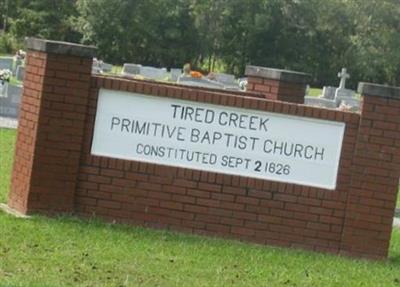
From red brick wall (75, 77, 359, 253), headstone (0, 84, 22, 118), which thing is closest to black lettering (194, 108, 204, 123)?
red brick wall (75, 77, 359, 253)

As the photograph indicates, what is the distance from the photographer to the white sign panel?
830cm

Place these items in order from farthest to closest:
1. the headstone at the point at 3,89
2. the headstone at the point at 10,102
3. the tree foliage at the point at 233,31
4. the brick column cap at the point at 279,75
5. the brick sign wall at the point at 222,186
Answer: the tree foliage at the point at 233,31 < the headstone at the point at 3,89 < the headstone at the point at 10,102 < the brick column cap at the point at 279,75 < the brick sign wall at the point at 222,186

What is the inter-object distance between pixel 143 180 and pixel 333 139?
1754 mm

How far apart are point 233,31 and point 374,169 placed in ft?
180

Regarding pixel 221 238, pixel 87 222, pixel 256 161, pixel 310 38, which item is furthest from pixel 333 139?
pixel 310 38

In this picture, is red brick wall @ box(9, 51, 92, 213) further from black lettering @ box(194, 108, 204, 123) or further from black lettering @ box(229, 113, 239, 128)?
black lettering @ box(229, 113, 239, 128)

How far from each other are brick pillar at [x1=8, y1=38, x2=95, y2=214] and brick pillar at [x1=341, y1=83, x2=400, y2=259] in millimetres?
2485

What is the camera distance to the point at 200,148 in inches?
328

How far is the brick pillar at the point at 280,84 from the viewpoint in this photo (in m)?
10.2

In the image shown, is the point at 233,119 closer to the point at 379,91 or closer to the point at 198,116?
the point at 198,116

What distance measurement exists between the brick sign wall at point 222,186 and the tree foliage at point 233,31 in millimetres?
47078

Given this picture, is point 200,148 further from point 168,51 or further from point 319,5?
point 319,5

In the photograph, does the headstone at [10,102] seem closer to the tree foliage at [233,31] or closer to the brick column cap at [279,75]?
the brick column cap at [279,75]

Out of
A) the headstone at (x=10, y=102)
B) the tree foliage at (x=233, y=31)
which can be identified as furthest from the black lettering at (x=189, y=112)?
the tree foliage at (x=233, y=31)
